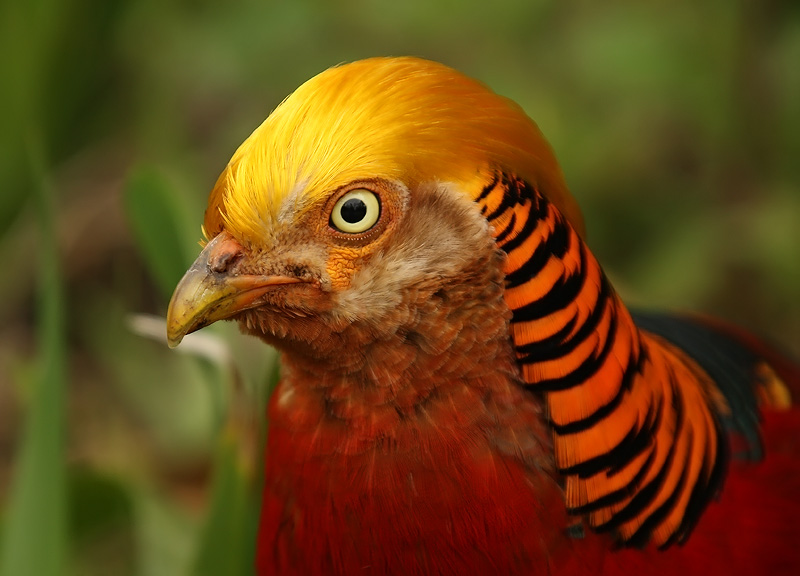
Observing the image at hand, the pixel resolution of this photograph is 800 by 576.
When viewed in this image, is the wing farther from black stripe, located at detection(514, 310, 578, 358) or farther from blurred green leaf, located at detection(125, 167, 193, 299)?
blurred green leaf, located at detection(125, 167, 193, 299)

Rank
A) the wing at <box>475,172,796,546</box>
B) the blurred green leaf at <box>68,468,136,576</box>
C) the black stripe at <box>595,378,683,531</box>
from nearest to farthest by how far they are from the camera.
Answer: the wing at <box>475,172,796,546</box> → the black stripe at <box>595,378,683,531</box> → the blurred green leaf at <box>68,468,136,576</box>

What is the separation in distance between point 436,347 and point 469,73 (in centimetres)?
→ 260

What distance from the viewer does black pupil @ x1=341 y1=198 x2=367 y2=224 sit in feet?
4.36

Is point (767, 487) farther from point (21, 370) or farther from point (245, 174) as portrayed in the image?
point (21, 370)

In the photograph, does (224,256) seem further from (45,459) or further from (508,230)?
(45,459)

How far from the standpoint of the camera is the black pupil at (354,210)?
4.36ft

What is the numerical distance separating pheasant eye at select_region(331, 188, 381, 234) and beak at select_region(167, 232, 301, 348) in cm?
11

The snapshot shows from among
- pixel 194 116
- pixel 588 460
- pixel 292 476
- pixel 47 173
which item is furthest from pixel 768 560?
pixel 194 116

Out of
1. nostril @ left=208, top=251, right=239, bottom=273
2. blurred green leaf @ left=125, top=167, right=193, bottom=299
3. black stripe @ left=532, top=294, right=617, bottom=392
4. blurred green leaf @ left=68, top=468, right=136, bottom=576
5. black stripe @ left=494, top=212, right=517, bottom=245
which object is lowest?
blurred green leaf @ left=68, top=468, right=136, bottom=576

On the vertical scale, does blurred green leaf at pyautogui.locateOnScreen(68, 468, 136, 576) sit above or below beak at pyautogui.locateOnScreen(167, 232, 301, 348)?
below

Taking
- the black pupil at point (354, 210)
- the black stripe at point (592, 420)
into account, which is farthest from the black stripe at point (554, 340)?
the black pupil at point (354, 210)

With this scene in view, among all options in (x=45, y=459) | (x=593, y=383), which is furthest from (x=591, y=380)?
(x=45, y=459)

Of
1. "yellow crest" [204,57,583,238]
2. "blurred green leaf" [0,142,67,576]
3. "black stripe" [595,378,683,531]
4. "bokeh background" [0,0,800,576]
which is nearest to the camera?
"yellow crest" [204,57,583,238]

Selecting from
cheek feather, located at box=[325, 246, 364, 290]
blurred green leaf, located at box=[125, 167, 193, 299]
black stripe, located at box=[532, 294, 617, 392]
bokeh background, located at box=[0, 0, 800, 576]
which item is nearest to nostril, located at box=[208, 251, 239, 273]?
cheek feather, located at box=[325, 246, 364, 290]
